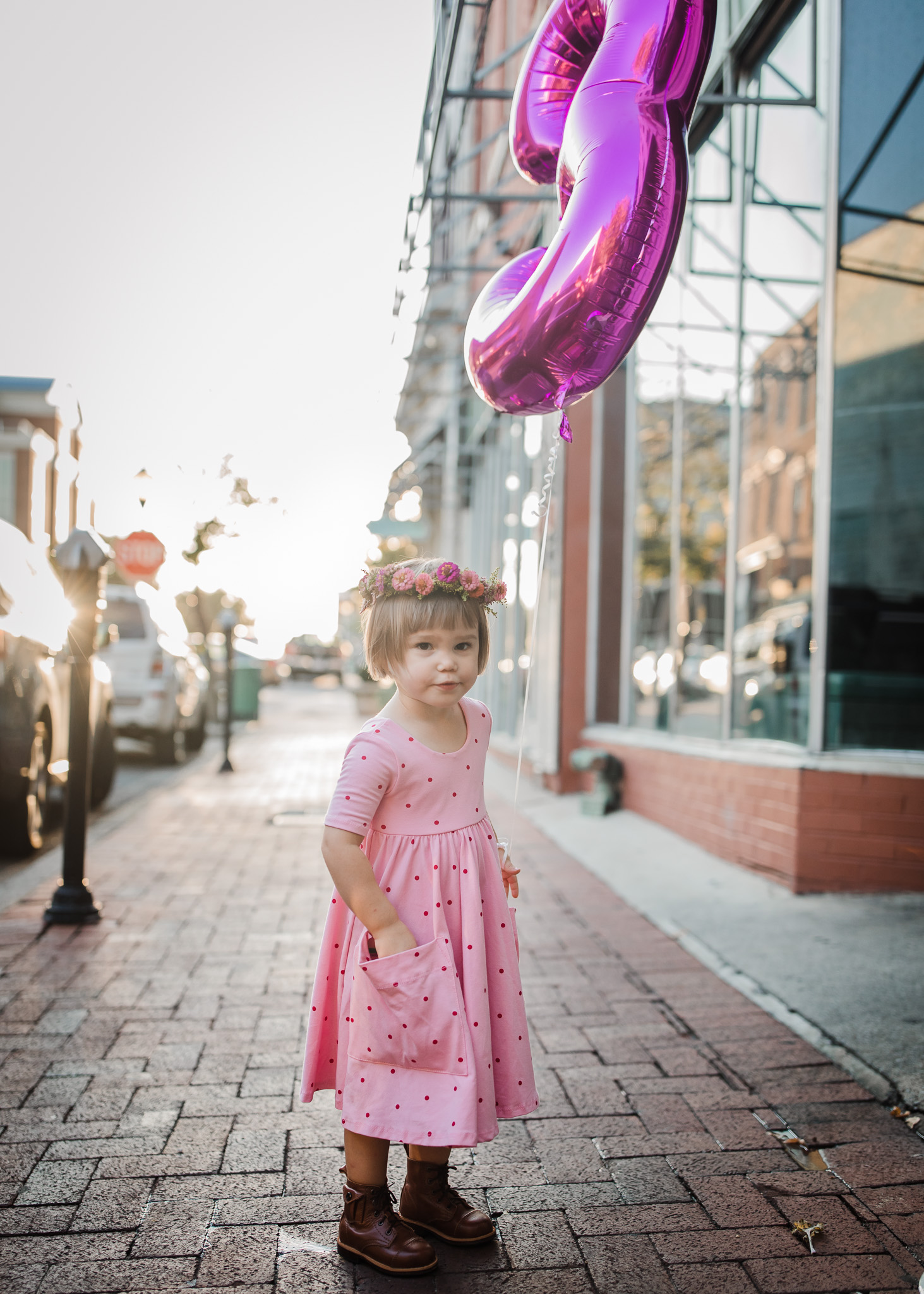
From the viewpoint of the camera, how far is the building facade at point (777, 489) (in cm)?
534

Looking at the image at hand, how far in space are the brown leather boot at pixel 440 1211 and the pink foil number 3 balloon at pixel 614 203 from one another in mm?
1879

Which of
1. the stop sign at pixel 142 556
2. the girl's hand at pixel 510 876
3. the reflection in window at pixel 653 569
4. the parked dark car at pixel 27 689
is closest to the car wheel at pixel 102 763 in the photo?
the parked dark car at pixel 27 689

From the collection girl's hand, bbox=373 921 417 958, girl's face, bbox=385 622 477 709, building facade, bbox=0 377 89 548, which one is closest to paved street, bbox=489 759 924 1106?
girl's hand, bbox=373 921 417 958

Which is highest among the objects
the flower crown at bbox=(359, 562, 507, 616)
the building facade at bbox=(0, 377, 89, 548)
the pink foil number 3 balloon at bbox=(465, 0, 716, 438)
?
the building facade at bbox=(0, 377, 89, 548)

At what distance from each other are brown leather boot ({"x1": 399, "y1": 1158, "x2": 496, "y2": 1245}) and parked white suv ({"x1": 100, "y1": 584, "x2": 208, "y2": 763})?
9.32 m

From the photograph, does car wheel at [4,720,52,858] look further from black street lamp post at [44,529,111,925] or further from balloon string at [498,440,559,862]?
balloon string at [498,440,559,862]

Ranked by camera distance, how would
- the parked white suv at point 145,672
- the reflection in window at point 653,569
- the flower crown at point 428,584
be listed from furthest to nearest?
1. the parked white suv at point 145,672
2. the reflection in window at point 653,569
3. the flower crown at point 428,584

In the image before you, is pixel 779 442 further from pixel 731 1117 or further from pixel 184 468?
pixel 184 468

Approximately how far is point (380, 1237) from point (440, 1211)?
172mm

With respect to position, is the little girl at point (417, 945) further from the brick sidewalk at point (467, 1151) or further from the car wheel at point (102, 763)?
the car wheel at point (102, 763)

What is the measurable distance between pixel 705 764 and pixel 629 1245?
4.14 meters

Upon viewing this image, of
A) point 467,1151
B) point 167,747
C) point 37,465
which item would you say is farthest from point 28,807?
point 37,465

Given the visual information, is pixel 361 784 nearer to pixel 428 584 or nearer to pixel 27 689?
pixel 428 584

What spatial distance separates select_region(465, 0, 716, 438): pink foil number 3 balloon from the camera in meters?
2.34
